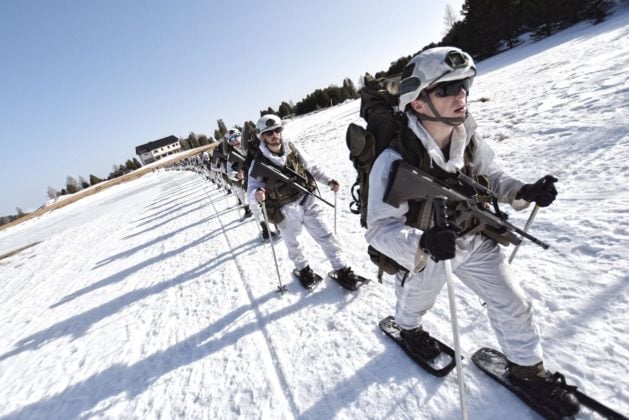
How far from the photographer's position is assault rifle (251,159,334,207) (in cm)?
462

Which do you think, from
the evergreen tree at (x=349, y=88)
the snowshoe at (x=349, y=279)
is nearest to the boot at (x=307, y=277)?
the snowshoe at (x=349, y=279)

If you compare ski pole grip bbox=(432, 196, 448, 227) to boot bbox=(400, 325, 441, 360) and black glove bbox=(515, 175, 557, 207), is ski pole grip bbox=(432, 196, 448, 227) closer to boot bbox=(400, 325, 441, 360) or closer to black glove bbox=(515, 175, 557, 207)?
black glove bbox=(515, 175, 557, 207)

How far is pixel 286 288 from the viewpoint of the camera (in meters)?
5.08

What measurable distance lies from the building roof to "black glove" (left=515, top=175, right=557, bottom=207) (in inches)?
5928

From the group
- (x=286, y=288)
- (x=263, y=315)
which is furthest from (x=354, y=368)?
(x=286, y=288)

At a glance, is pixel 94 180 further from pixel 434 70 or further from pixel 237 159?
pixel 434 70

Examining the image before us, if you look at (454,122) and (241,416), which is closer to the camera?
(454,122)

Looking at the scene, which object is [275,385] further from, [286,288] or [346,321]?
[286,288]

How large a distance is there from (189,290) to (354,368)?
4.17 m

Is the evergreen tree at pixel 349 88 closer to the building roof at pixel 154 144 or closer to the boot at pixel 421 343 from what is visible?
the boot at pixel 421 343

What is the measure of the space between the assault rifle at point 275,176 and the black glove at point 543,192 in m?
2.96

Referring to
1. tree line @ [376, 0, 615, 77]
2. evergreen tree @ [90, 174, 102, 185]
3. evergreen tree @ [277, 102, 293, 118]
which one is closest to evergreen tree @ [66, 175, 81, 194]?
evergreen tree @ [90, 174, 102, 185]

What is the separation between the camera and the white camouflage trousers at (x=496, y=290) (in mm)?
2201

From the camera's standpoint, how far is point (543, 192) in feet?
7.10
